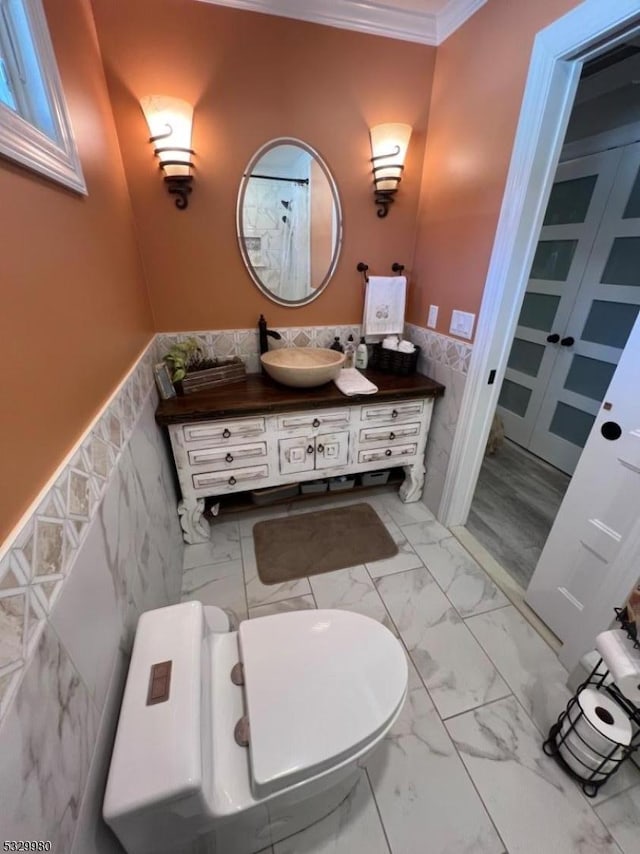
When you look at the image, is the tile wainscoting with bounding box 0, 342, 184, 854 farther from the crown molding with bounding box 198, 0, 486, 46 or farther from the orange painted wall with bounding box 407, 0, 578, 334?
the crown molding with bounding box 198, 0, 486, 46

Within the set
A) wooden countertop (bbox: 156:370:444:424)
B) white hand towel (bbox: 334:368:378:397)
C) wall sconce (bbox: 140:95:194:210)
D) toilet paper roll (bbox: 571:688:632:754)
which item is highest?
wall sconce (bbox: 140:95:194:210)

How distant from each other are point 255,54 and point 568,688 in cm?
286

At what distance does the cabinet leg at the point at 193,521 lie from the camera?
1740mm

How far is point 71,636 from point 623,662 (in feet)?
4.33

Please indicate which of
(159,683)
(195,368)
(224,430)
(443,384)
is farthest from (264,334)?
(159,683)

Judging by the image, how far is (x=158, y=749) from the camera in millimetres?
651

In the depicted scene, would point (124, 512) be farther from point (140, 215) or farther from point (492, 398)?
point (492, 398)

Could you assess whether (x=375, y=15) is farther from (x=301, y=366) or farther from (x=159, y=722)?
(x=159, y=722)

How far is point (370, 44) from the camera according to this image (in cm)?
156

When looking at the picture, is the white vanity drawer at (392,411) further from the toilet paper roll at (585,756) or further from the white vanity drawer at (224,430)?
the toilet paper roll at (585,756)

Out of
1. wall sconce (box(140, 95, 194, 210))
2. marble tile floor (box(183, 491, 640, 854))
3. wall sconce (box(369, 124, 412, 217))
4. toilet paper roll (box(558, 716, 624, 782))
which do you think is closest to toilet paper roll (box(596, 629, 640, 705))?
toilet paper roll (box(558, 716, 624, 782))

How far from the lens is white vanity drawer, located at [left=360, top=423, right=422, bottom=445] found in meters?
1.86

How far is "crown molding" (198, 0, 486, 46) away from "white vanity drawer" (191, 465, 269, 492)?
77.8 inches

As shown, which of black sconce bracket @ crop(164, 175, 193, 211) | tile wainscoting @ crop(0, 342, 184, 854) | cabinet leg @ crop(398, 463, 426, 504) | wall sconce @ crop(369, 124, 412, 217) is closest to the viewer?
tile wainscoting @ crop(0, 342, 184, 854)
